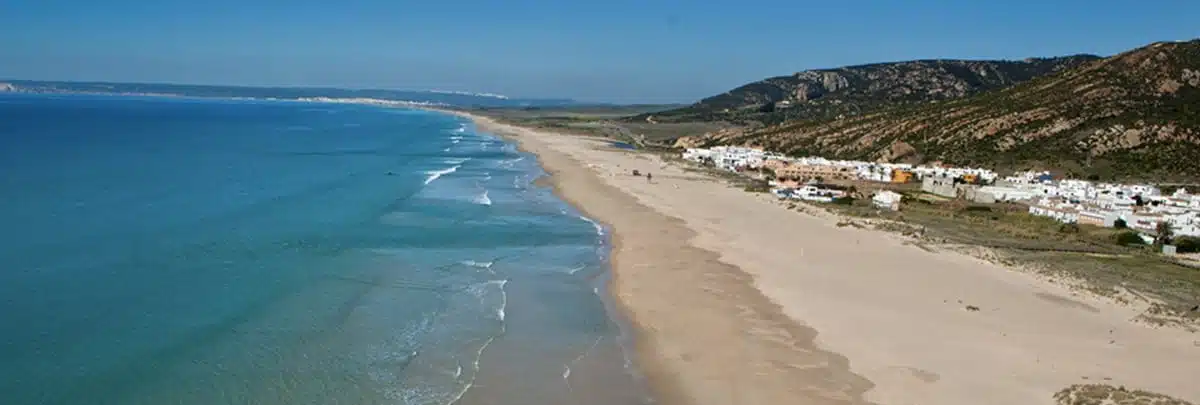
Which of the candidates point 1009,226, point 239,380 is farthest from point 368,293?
point 1009,226

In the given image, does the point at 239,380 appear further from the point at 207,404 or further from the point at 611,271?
the point at 611,271

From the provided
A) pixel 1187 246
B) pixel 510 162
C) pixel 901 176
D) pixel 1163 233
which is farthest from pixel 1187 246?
pixel 510 162

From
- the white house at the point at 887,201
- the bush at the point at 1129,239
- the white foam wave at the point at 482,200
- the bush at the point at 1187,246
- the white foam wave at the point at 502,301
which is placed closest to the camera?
the white foam wave at the point at 502,301

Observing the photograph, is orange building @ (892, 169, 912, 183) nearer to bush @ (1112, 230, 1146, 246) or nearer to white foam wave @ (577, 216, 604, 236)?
bush @ (1112, 230, 1146, 246)

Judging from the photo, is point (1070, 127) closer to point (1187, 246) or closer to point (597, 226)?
point (1187, 246)

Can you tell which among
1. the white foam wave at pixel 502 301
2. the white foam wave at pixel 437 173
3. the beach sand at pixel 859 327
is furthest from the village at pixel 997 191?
the white foam wave at pixel 502 301

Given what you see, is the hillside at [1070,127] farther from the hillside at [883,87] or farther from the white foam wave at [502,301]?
the white foam wave at [502,301]
